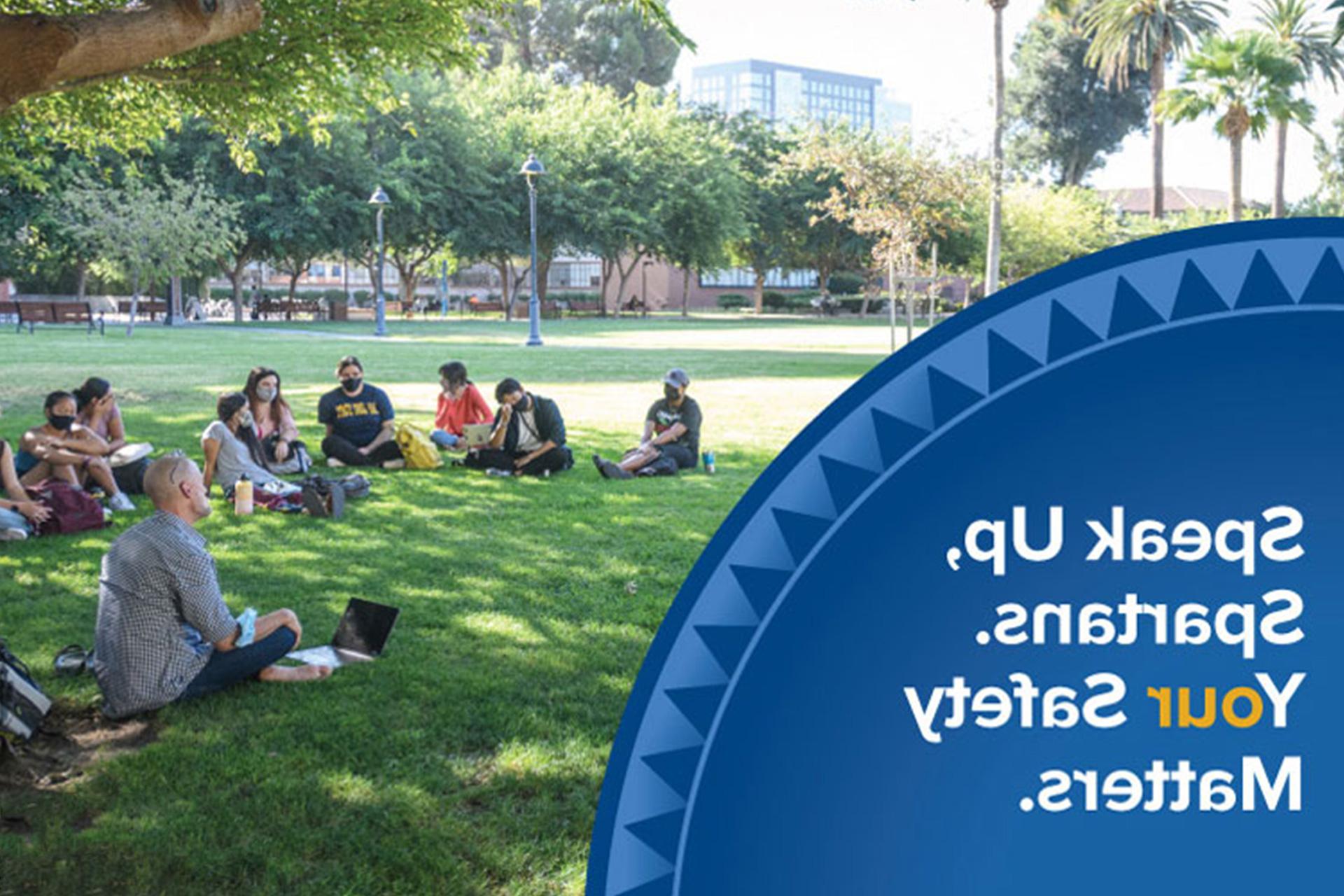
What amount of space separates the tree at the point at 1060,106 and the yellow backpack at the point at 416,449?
74016mm

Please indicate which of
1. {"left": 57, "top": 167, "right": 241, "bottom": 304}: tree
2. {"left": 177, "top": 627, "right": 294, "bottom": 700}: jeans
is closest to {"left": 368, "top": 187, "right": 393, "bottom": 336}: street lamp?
{"left": 57, "top": 167, "right": 241, "bottom": 304}: tree

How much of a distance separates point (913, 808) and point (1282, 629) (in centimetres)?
51

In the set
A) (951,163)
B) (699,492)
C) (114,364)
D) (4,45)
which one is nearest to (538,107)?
(951,163)

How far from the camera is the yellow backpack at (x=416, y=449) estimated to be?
14.1 meters

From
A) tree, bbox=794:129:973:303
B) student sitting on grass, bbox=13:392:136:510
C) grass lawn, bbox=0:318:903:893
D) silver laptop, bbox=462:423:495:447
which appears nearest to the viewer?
Result: grass lawn, bbox=0:318:903:893

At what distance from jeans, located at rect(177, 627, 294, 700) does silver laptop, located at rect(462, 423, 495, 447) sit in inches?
312

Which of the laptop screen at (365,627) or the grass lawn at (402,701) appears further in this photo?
the laptop screen at (365,627)

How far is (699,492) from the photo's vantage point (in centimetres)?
1242

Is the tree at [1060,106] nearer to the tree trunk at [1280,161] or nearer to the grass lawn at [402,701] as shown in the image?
the tree trunk at [1280,161]

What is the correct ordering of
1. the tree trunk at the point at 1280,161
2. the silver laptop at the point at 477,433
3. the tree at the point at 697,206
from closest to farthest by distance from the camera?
1. the silver laptop at the point at 477,433
2. the tree trunk at the point at 1280,161
3. the tree at the point at 697,206

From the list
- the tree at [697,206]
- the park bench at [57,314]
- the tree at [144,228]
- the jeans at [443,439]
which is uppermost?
the tree at [697,206]

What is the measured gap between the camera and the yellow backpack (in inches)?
555

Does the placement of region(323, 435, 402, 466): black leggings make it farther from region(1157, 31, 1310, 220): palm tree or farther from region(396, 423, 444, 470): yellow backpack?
region(1157, 31, 1310, 220): palm tree

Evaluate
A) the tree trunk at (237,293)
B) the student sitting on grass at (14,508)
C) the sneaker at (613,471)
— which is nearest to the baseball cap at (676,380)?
the sneaker at (613,471)
